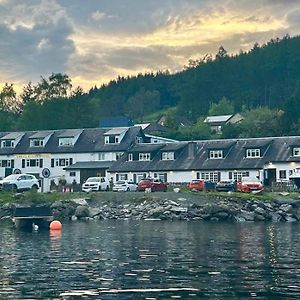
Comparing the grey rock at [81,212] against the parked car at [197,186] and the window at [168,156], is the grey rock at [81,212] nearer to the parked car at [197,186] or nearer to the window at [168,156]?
the parked car at [197,186]

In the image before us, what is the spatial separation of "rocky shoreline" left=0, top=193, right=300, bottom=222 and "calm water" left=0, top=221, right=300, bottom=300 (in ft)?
68.5

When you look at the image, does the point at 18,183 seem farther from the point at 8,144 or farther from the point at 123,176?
the point at 8,144

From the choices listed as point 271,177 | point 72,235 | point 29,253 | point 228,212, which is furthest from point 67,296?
point 271,177

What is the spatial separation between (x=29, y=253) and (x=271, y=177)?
60673mm

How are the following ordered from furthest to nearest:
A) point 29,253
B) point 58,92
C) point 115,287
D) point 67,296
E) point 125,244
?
point 58,92
point 125,244
point 29,253
point 115,287
point 67,296

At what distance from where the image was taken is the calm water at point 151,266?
24141 millimetres

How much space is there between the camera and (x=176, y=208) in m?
73.8

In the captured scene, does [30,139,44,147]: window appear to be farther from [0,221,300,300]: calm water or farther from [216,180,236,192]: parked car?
[0,221,300,300]: calm water

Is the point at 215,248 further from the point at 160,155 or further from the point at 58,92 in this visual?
the point at 58,92

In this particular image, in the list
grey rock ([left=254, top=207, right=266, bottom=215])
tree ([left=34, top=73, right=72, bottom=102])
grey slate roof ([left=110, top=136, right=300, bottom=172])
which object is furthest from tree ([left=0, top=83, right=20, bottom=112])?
grey rock ([left=254, top=207, right=266, bottom=215])

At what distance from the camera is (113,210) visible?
76625 millimetres

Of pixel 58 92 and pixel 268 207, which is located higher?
pixel 58 92

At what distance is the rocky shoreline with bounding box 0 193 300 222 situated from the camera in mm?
72125

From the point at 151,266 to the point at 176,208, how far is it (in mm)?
42873
